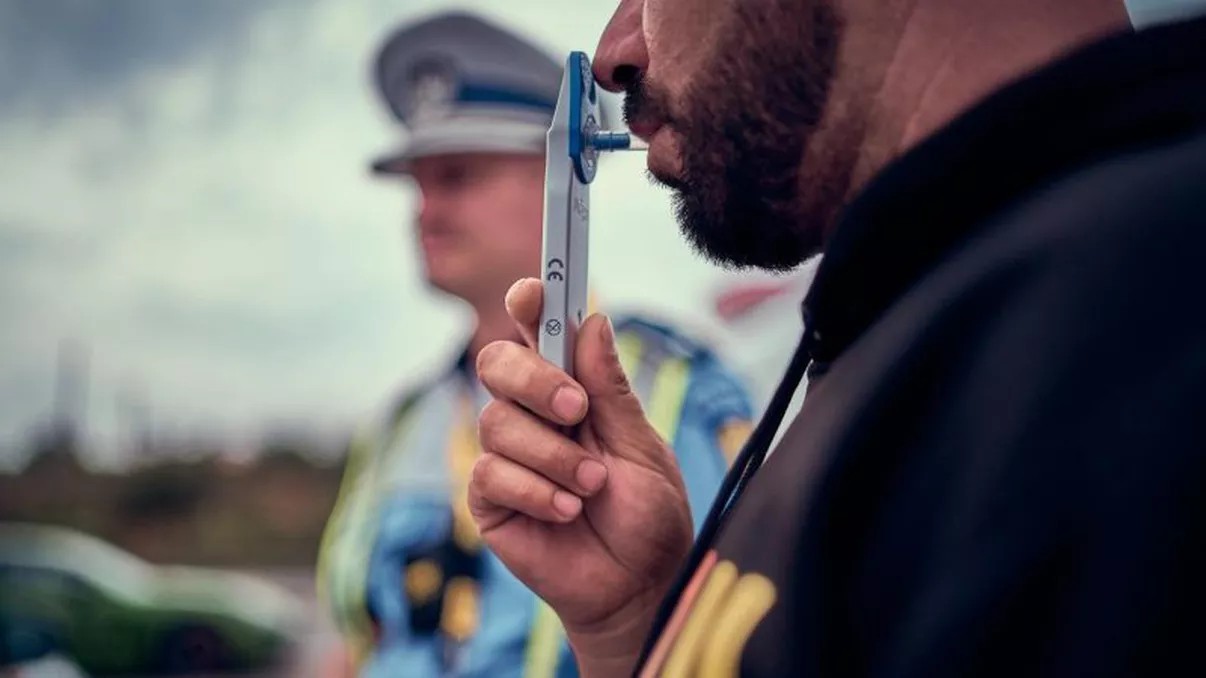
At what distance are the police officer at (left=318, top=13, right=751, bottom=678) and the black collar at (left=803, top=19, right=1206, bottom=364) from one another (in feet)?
3.83

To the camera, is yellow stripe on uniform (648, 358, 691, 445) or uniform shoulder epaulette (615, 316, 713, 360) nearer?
yellow stripe on uniform (648, 358, 691, 445)

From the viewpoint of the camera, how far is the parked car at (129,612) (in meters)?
7.65

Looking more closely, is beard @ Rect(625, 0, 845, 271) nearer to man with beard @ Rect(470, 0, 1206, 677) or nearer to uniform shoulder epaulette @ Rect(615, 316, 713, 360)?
man with beard @ Rect(470, 0, 1206, 677)

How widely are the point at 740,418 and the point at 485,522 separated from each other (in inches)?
37.2

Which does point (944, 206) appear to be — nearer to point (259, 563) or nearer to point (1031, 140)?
point (1031, 140)

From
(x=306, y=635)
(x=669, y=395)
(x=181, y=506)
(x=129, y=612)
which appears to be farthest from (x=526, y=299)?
(x=181, y=506)

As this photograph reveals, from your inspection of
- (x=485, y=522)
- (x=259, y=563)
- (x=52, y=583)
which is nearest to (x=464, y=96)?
(x=485, y=522)

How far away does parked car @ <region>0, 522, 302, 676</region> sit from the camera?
25.1 ft

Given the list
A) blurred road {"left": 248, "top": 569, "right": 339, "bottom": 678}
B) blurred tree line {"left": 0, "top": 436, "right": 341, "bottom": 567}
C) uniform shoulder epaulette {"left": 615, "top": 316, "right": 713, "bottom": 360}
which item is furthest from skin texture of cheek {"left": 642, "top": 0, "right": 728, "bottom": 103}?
blurred tree line {"left": 0, "top": 436, "right": 341, "bottom": 567}

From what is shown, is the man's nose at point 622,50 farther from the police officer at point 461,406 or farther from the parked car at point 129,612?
the parked car at point 129,612

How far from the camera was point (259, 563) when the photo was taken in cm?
1558

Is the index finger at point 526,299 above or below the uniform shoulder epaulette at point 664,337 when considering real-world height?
above

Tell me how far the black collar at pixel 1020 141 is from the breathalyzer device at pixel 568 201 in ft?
0.97

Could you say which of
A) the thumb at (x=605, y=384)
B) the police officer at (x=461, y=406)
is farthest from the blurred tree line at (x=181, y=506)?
the thumb at (x=605, y=384)
